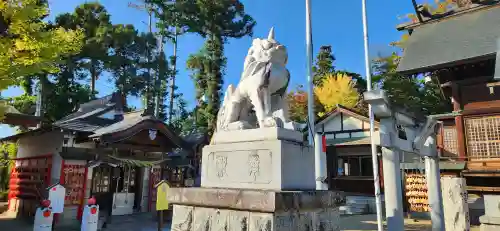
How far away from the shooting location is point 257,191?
136 inches

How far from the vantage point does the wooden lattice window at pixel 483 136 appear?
1191 cm

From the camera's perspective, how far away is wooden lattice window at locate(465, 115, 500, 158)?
11.9 meters

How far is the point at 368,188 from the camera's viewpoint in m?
18.7

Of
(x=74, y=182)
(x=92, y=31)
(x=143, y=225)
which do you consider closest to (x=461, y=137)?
(x=143, y=225)

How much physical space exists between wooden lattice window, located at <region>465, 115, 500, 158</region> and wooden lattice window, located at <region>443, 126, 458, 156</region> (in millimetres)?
1038

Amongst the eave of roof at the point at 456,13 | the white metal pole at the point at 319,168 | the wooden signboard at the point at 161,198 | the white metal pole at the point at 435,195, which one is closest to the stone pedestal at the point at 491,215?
the white metal pole at the point at 435,195

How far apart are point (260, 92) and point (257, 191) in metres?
1.32

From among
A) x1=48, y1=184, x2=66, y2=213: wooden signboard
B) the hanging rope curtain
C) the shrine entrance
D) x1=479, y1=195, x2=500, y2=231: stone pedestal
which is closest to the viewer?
x1=479, y1=195, x2=500, y2=231: stone pedestal

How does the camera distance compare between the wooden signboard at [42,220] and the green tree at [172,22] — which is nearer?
the wooden signboard at [42,220]

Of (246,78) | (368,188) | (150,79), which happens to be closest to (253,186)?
(246,78)

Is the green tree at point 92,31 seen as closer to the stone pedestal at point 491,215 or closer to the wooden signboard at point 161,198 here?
the wooden signboard at point 161,198

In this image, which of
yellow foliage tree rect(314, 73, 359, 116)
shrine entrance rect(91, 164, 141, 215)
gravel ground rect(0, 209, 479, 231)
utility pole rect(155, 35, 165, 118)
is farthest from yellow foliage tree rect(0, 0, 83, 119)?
yellow foliage tree rect(314, 73, 359, 116)

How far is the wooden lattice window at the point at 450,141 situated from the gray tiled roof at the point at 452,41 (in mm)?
3580

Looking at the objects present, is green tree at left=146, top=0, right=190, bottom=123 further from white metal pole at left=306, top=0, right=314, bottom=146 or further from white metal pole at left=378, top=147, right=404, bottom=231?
white metal pole at left=378, top=147, right=404, bottom=231
